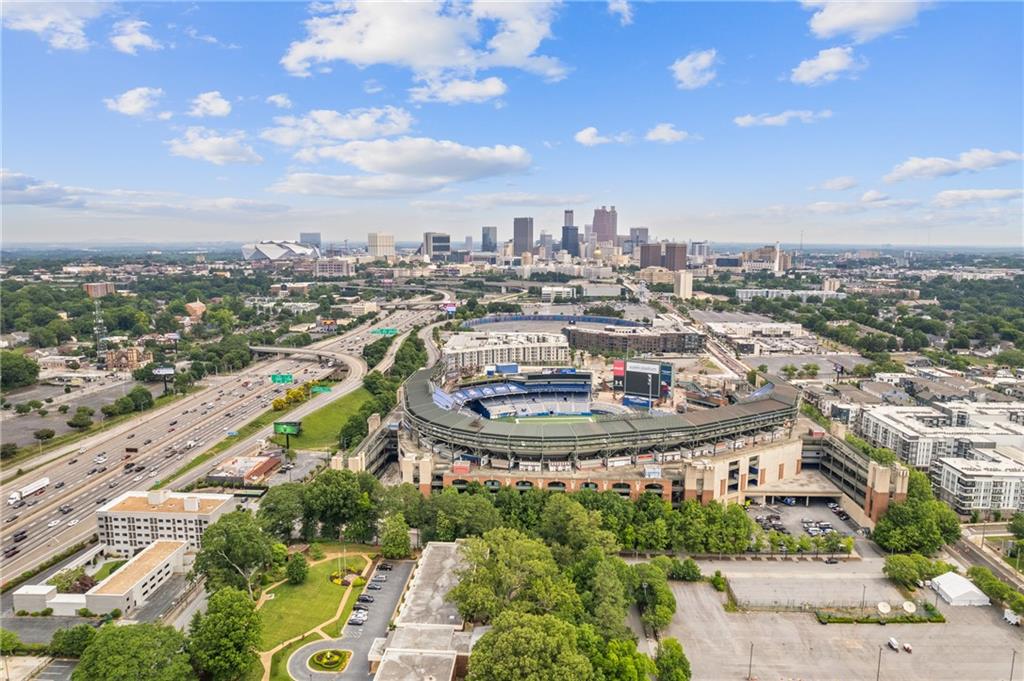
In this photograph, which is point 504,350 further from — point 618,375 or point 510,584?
point 510,584

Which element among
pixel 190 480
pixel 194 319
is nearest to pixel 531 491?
pixel 190 480

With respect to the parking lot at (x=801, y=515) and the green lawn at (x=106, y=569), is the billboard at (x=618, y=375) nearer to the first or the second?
the parking lot at (x=801, y=515)

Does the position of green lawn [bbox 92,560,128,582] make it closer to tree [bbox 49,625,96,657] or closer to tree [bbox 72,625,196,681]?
tree [bbox 49,625,96,657]

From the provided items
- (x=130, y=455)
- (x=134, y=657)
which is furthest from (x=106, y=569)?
(x=130, y=455)

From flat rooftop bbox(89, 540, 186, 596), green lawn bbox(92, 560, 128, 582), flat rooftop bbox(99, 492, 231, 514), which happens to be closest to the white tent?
flat rooftop bbox(99, 492, 231, 514)

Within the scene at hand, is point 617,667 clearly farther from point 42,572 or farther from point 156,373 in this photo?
point 156,373
